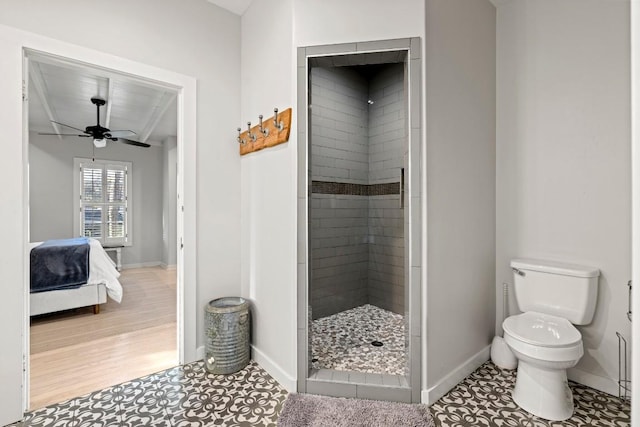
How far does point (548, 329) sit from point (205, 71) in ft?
9.67

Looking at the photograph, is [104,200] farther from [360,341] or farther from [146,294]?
[360,341]

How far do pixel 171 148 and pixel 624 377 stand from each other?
22.7 ft

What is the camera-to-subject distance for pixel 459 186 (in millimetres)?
2096

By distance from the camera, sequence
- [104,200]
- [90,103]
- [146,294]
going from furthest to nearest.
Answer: [104,200] < [146,294] < [90,103]

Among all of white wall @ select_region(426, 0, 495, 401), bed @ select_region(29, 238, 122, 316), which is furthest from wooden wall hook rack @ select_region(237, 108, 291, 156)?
bed @ select_region(29, 238, 122, 316)

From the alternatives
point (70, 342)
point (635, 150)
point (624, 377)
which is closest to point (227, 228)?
point (70, 342)

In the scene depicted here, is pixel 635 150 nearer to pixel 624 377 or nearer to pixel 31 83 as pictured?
pixel 624 377

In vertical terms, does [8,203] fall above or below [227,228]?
above

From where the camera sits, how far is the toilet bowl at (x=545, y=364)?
5.52 feet

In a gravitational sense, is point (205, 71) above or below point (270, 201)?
above

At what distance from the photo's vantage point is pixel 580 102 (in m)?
2.08

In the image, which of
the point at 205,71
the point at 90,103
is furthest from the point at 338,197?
the point at 90,103

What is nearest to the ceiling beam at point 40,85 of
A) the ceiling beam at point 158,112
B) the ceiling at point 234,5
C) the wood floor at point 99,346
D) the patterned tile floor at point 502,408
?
the ceiling beam at point 158,112

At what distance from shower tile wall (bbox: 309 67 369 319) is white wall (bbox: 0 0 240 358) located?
0.85 meters
